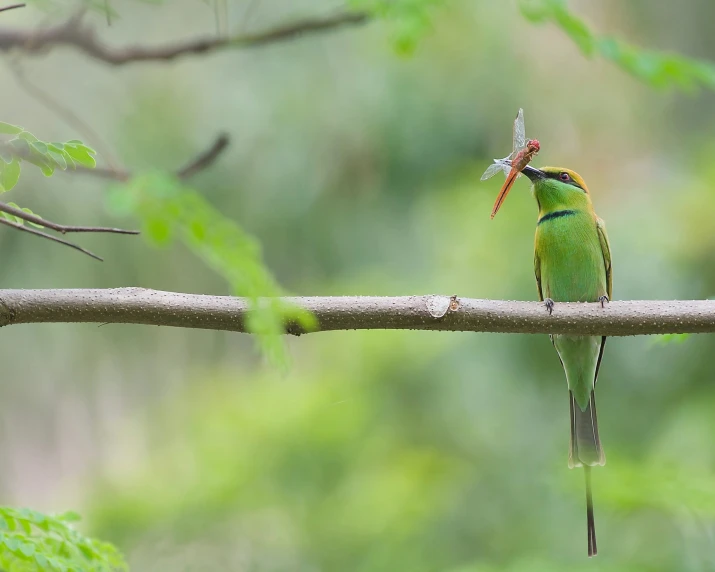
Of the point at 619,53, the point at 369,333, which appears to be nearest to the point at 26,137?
the point at 619,53

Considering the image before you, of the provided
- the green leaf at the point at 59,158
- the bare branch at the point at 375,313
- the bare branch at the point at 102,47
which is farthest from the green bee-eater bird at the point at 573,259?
the green leaf at the point at 59,158

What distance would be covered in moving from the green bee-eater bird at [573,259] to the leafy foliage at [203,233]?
1.61m

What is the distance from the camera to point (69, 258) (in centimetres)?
586

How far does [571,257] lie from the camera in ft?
8.83

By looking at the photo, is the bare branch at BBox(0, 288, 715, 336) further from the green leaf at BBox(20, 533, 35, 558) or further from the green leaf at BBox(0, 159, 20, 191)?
the green leaf at BBox(20, 533, 35, 558)

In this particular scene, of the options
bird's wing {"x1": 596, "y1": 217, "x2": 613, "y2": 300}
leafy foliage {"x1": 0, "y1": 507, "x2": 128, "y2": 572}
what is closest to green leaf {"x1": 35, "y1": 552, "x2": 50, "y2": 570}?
leafy foliage {"x1": 0, "y1": 507, "x2": 128, "y2": 572}

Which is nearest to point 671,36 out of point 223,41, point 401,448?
point 401,448

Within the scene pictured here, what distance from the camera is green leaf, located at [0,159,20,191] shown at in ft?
4.31

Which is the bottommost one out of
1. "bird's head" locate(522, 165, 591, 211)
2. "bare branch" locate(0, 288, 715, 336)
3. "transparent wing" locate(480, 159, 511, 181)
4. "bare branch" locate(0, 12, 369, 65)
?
"bare branch" locate(0, 288, 715, 336)

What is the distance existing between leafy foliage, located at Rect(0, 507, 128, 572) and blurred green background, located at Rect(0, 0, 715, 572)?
4.75 feet

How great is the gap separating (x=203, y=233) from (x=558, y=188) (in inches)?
70.0

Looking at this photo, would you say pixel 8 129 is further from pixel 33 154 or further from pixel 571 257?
pixel 571 257

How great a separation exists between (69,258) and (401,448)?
249cm

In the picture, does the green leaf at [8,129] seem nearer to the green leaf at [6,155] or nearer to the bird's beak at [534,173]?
the green leaf at [6,155]
